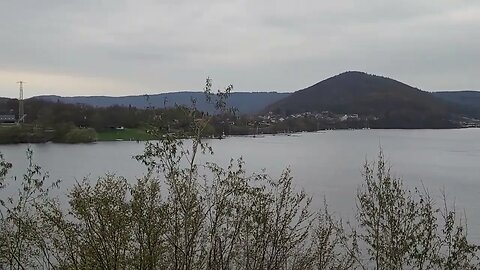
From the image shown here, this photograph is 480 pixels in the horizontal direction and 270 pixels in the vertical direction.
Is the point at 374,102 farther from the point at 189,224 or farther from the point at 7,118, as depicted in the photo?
the point at 189,224

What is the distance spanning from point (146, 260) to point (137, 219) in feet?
1.07

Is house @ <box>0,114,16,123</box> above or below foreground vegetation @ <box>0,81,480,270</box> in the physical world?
above

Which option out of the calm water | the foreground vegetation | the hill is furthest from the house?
the hill

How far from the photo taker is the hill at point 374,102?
312ft

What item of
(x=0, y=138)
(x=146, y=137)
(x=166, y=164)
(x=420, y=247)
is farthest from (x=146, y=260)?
(x=0, y=138)

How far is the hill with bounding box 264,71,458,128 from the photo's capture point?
312 ft

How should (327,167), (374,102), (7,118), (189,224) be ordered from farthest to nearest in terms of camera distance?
(374,102), (7,118), (327,167), (189,224)

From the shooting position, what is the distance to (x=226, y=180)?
4.85 m

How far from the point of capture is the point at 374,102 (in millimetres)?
102750

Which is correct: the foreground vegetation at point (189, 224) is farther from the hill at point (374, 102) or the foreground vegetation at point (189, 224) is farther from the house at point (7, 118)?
the hill at point (374, 102)

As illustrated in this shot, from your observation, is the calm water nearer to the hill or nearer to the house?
the house

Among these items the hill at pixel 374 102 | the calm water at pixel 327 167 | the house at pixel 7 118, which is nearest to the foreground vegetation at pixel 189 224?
the calm water at pixel 327 167

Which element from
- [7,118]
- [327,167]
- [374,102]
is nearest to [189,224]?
[327,167]

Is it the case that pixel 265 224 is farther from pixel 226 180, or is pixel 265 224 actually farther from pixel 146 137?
pixel 146 137
